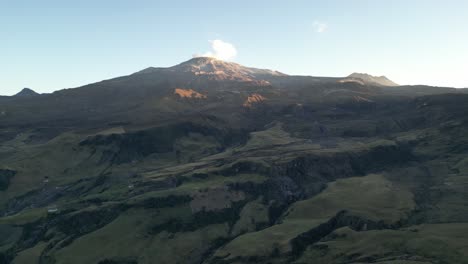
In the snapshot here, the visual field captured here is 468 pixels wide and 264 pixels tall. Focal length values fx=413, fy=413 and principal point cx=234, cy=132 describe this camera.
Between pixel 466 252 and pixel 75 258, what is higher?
pixel 466 252

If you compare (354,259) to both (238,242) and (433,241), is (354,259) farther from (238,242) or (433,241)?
(238,242)

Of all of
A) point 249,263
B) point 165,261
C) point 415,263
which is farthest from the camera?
point 165,261

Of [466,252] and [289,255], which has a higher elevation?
[466,252]

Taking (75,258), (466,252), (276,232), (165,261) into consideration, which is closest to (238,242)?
(276,232)

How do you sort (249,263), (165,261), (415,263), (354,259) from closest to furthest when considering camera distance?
(415,263)
(354,259)
(249,263)
(165,261)

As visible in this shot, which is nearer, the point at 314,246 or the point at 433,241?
the point at 433,241

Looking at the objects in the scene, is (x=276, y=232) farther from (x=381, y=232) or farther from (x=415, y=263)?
(x=415, y=263)

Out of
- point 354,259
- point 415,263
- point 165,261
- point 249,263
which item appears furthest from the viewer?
point 165,261

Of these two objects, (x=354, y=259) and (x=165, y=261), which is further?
(x=165, y=261)

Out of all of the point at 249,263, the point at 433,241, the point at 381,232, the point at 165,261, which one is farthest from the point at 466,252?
the point at 165,261
